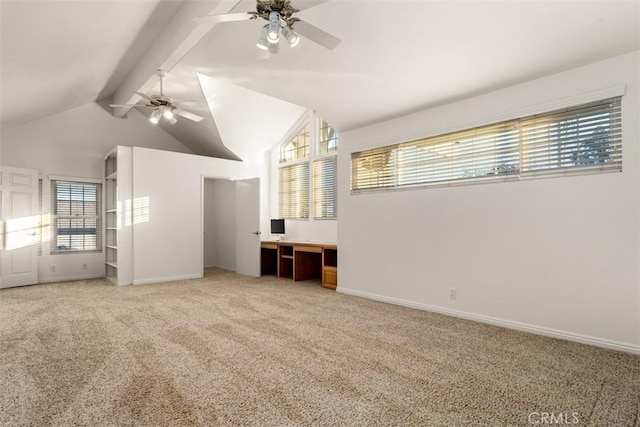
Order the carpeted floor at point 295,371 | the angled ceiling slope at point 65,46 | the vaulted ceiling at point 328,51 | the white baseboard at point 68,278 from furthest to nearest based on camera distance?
the white baseboard at point 68,278
the angled ceiling slope at point 65,46
the vaulted ceiling at point 328,51
the carpeted floor at point 295,371

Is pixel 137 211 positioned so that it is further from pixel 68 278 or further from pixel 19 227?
pixel 68 278

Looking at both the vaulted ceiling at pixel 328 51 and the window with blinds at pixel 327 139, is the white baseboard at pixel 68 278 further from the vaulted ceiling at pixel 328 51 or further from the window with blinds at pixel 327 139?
the window with blinds at pixel 327 139

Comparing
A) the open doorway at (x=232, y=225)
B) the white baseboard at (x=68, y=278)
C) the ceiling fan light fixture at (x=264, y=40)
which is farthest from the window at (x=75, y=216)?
the ceiling fan light fixture at (x=264, y=40)

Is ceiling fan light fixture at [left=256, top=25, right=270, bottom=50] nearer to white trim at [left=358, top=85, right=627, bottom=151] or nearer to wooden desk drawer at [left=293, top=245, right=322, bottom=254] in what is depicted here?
white trim at [left=358, top=85, right=627, bottom=151]

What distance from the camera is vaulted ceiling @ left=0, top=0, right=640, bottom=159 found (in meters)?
2.65

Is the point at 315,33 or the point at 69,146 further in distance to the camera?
the point at 69,146

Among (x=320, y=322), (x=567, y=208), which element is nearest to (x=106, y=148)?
(x=320, y=322)

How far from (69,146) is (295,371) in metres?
6.60

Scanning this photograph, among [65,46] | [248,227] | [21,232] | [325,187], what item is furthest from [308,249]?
[21,232]

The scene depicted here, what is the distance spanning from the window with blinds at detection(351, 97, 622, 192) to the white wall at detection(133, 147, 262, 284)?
3.70 meters

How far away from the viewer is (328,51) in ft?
11.3

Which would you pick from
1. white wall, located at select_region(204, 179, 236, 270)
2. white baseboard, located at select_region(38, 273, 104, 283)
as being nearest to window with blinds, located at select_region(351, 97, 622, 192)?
white wall, located at select_region(204, 179, 236, 270)

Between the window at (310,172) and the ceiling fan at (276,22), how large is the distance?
3.50m

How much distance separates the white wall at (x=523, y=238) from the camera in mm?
2803
